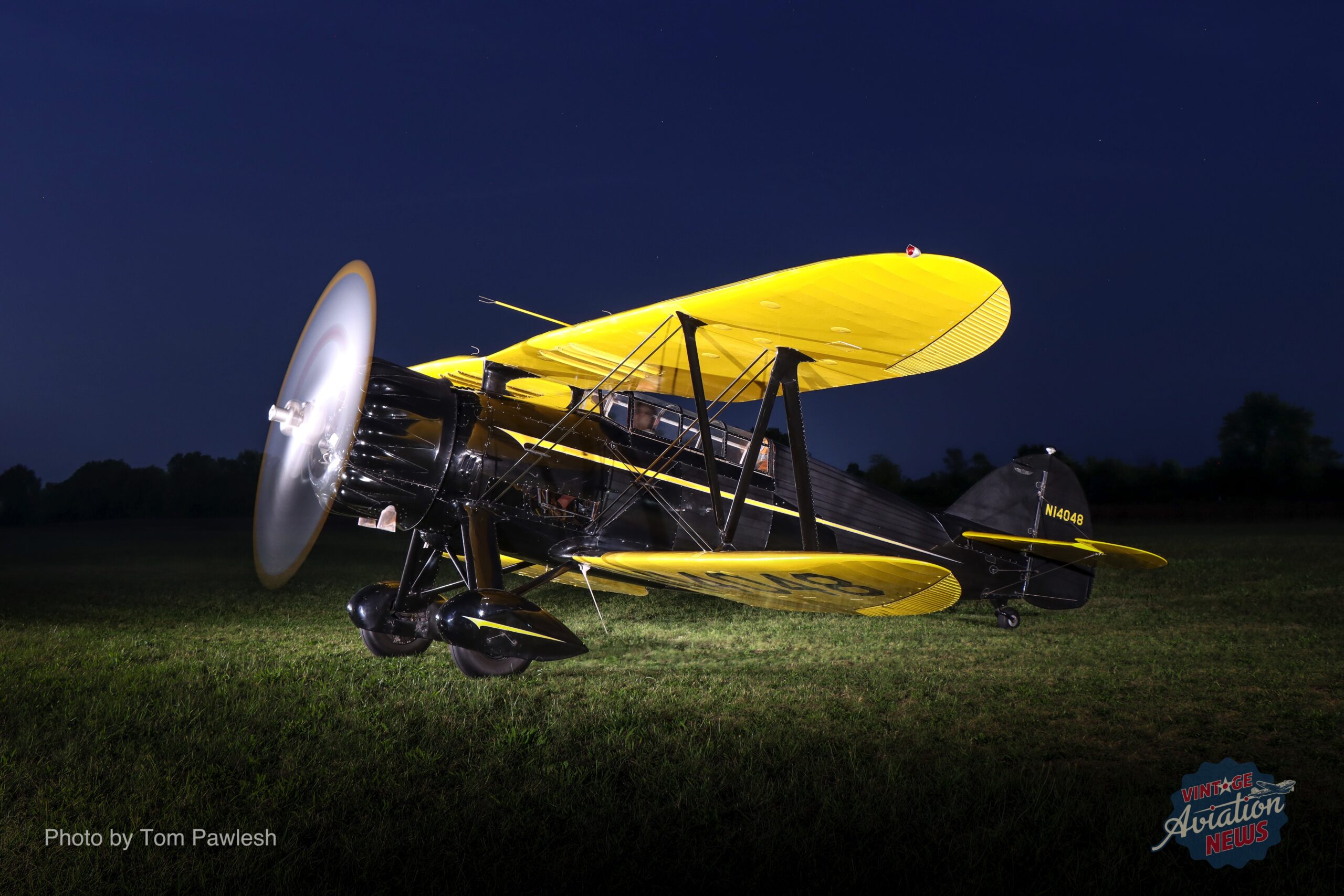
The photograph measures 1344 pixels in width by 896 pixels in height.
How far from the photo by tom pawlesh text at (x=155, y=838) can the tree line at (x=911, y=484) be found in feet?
110

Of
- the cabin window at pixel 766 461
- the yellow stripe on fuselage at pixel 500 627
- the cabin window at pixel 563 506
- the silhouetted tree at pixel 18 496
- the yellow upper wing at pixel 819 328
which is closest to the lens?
the yellow upper wing at pixel 819 328

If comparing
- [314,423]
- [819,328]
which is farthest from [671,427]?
[314,423]

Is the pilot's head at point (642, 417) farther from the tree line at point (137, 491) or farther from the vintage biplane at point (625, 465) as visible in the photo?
the tree line at point (137, 491)

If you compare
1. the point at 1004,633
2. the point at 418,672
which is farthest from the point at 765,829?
the point at 1004,633

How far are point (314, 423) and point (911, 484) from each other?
3800 centimetres

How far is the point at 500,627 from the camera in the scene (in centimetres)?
468

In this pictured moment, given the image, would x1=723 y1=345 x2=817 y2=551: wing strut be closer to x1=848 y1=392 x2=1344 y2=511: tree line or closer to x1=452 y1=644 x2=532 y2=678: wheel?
x1=452 y1=644 x2=532 y2=678: wheel

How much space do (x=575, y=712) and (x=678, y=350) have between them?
2689 millimetres

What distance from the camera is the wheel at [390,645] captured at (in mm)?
6066

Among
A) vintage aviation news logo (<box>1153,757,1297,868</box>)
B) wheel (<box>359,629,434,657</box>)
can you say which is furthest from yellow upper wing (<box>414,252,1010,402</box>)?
vintage aviation news logo (<box>1153,757,1297,868</box>)

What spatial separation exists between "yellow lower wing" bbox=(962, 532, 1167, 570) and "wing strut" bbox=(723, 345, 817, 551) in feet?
7.28

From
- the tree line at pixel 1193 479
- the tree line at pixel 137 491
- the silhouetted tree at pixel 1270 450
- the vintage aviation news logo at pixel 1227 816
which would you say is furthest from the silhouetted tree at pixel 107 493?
the silhouetted tree at pixel 1270 450

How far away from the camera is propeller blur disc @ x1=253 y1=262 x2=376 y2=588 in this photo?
16.1 feet

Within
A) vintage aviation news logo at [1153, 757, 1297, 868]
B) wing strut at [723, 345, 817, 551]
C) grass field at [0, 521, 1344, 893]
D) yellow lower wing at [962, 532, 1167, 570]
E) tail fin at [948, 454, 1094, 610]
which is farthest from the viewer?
tail fin at [948, 454, 1094, 610]
